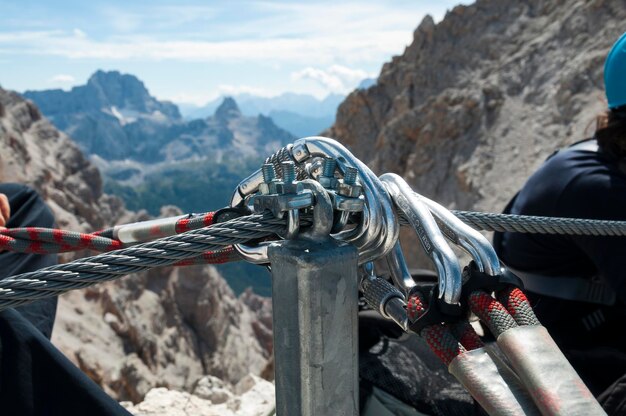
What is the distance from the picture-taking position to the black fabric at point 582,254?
233cm

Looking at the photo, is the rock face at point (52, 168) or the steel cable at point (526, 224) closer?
the steel cable at point (526, 224)

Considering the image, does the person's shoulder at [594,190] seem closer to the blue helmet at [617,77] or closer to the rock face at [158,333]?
the blue helmet at [617,77]

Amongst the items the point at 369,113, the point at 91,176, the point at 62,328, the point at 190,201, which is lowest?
the point at 190,201

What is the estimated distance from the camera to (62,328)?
14.8 meters

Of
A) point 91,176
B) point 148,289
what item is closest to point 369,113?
point 148,289

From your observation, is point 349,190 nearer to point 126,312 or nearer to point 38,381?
Result: point 38,381

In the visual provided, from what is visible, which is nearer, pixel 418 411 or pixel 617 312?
pixel 418 411

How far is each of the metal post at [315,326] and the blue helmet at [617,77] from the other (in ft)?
7.11

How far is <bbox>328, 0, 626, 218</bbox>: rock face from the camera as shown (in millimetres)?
14773

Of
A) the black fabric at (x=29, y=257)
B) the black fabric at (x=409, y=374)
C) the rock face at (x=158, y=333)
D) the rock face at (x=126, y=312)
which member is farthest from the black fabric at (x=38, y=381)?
the rock face at (x=126, y=312)

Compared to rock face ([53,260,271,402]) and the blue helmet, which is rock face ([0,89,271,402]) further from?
the blue helmet

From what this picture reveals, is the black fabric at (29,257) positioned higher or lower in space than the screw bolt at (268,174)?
lower

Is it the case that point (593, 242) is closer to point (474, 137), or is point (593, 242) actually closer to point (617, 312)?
point (617, 312)

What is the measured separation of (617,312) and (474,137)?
14.7 m
